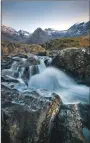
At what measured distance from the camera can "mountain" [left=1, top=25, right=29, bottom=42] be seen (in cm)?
206

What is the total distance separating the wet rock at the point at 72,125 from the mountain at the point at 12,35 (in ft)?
1.94

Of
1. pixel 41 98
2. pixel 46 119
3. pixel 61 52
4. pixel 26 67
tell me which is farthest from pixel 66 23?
pixel 46 119

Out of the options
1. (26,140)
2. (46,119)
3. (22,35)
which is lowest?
(26,140)

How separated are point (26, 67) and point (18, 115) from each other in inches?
14.2

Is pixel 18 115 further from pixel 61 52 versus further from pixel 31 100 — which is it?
pixel 61 52

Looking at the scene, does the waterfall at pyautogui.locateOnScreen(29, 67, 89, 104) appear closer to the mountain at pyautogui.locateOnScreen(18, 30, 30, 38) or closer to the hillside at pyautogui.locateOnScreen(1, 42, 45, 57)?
the hillside at pyautogui.locateOnScreen(1, 42, 45, 57)

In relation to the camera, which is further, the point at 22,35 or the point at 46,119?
the point at 22,35

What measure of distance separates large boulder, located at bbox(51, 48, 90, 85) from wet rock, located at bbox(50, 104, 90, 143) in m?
0.23

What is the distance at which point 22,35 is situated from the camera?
2.12 meters

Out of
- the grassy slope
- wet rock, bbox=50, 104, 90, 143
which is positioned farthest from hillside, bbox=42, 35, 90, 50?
wet rock, bbox=50, 104, 90, 143

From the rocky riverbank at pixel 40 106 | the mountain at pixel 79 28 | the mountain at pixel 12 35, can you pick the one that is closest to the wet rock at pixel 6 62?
the rocky riverbank at pixel 40 106

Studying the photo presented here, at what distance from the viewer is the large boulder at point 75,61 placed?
2.12 m

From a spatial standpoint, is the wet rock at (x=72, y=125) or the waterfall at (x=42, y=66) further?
the waterfall at (x=42, y=66)

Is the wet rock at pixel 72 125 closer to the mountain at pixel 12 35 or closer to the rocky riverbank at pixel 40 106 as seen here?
the rocky riverbank at pixel 40 106
